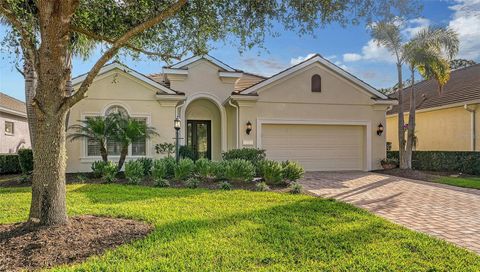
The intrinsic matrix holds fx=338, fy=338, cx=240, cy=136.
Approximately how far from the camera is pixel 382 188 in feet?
37.7

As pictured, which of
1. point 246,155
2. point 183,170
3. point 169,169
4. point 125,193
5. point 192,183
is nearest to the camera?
point 125,193

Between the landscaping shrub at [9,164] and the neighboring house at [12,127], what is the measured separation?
468 centimetres

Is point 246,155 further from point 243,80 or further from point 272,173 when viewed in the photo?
point 243,80

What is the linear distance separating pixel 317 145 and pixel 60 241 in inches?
542

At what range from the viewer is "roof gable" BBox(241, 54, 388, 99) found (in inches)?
628

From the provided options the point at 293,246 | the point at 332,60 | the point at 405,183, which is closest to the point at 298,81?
the point at 332,60

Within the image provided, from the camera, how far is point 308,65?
53.9 ft

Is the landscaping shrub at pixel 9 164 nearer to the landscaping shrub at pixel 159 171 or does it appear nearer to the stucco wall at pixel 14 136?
the stucco wall at pixel 14 136

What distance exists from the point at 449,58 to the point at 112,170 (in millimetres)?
15397

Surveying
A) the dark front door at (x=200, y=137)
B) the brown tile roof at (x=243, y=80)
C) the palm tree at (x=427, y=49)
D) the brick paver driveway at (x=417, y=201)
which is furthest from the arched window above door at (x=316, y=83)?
the dark front door at (x=200, y=137)

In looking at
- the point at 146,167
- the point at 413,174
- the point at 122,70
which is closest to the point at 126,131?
the point at 146,167

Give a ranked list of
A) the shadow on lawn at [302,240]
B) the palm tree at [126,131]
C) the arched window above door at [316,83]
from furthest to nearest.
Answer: the arched window above door at [316,83] < the palm tree at [126,131] < the shadow on lawn at [302,240]

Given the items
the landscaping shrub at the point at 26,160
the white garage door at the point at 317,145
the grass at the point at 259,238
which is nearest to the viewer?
the grass at the point at 259,238

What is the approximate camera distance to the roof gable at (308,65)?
15.9 meters
